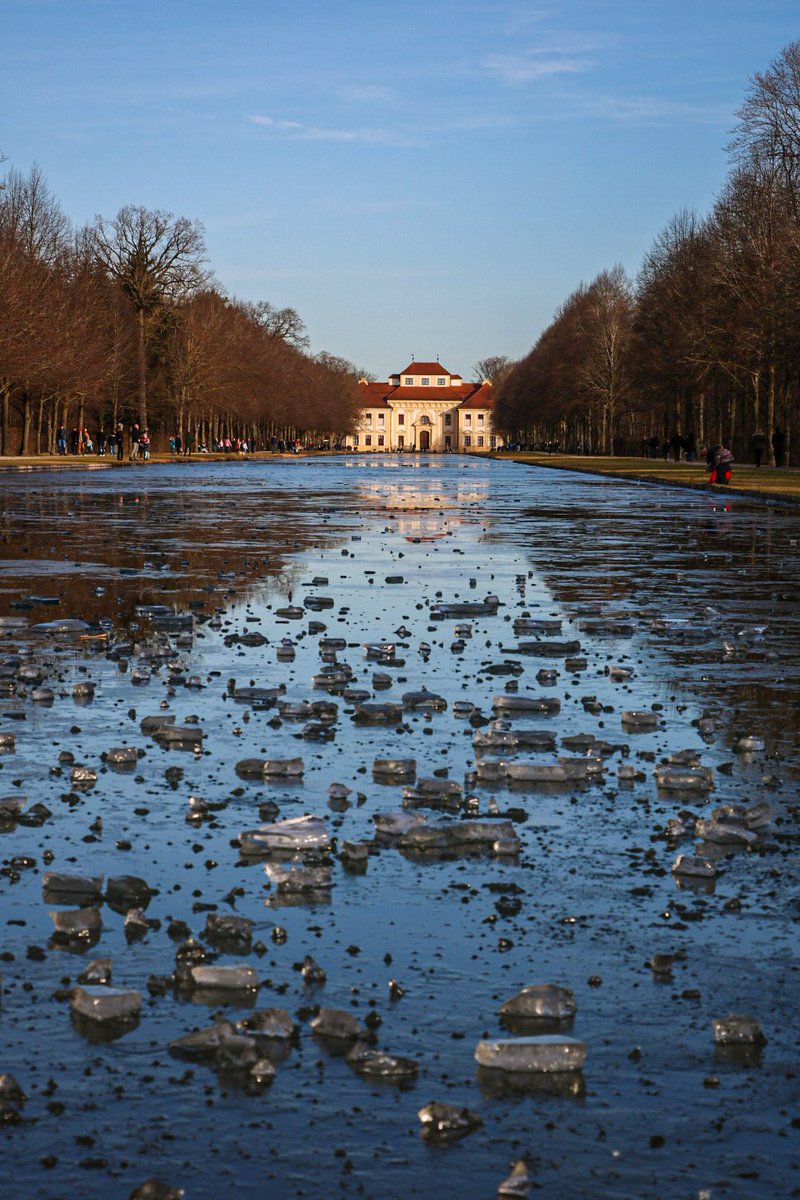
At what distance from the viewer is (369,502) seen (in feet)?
126

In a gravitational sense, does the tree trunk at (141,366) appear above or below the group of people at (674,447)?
above

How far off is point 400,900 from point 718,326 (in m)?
62.2

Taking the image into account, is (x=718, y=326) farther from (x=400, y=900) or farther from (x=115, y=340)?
(x=400, y=900)

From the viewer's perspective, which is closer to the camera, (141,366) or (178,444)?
(141,366)

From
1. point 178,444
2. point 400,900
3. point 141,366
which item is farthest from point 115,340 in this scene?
point 400,900

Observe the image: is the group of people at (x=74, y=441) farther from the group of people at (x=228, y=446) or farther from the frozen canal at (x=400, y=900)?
the frozen canal at (x=400, y=900)

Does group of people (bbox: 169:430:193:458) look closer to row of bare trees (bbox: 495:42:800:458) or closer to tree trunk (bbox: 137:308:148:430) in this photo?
tree trunk (bbox: 137:308:148:430)

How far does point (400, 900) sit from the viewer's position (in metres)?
5.08

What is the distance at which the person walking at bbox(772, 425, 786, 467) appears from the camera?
6319 centimetres

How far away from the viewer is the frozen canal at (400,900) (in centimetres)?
336

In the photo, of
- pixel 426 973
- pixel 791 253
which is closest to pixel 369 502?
pixel 791 253

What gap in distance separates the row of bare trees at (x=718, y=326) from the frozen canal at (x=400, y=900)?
122ft

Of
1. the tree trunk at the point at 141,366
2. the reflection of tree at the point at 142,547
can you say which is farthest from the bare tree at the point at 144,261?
the reflection of tree at the point at 142,547

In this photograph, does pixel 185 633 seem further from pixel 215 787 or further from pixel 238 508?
pixel 238 508
